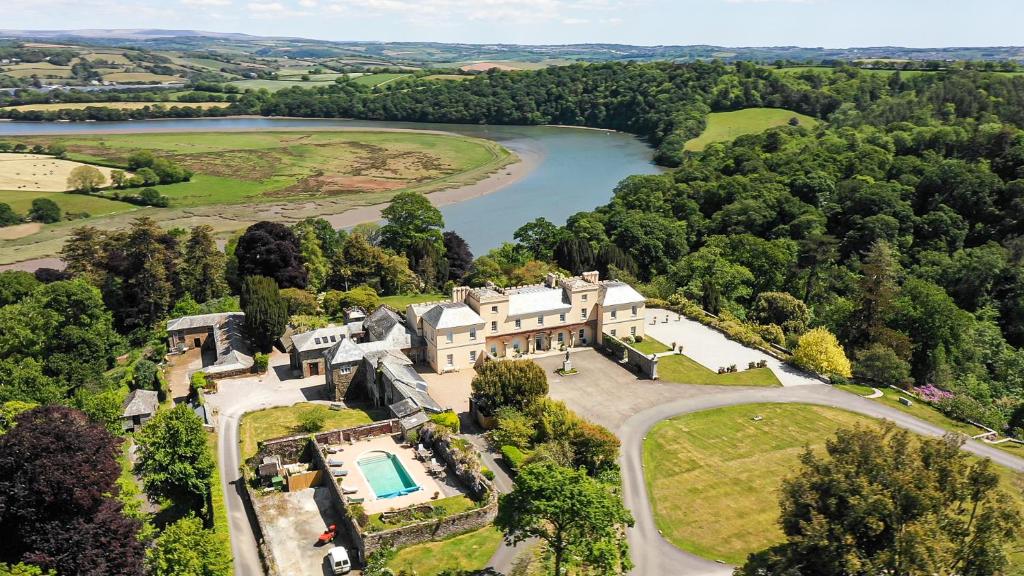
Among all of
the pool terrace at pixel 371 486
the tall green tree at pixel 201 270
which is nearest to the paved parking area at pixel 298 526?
the pool terrace at pixel 371 486

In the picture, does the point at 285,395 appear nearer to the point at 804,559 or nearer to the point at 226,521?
the point at 226,521

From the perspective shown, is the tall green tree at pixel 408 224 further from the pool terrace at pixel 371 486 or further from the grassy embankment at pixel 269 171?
the pool terrace at pixel 371 486

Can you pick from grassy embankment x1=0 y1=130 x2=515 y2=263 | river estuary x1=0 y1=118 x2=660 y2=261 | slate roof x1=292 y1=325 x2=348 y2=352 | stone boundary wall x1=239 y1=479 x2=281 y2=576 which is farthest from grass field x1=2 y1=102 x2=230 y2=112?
stone boundary wall x1=239 y1=479 x2=281 y2=576

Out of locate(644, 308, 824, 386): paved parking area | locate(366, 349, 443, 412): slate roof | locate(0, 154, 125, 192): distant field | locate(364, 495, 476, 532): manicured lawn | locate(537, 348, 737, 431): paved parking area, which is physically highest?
locate(0, 154, 125, 192): distant field

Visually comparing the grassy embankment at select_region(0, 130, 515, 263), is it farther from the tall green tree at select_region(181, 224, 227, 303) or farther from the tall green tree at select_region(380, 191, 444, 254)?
the tall green tree at select_region(181, 224, 227, 303)

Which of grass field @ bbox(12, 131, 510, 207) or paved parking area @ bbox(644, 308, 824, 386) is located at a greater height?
grass field @ bbox(12, 131, 510, 207)

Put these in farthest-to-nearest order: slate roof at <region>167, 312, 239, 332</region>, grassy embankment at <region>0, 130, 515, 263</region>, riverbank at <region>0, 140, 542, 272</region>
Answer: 1. grassy embankment at <region>0, 130, 515, 263</region>
2. riverbank at <region>0, 140, 542, 272</region>
3. slate roof at <region>167, 312, 239, 332</region>

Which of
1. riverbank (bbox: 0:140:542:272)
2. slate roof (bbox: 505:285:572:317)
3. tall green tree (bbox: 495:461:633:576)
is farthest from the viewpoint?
riverbank (bbox: 0:140:542:272)
